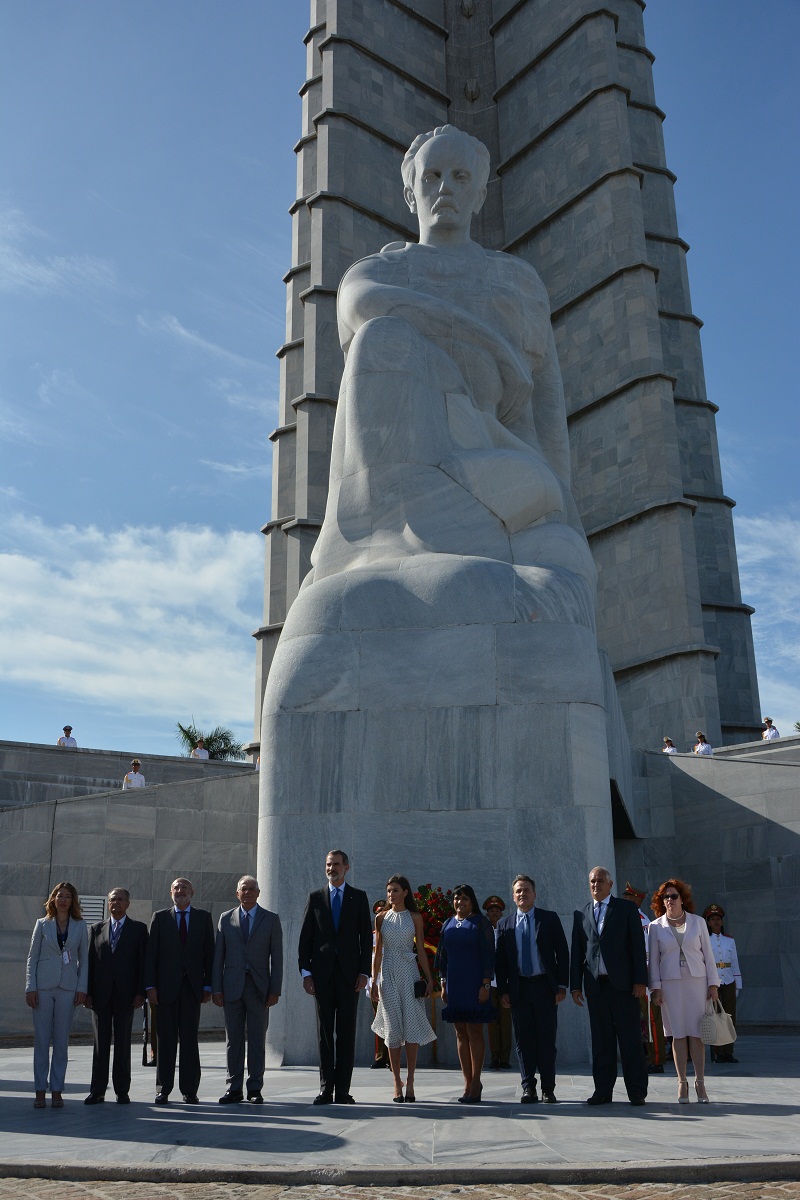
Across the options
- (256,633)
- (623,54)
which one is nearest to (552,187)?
(623,54)

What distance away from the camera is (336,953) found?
6730 mm

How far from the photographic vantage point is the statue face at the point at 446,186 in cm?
1266

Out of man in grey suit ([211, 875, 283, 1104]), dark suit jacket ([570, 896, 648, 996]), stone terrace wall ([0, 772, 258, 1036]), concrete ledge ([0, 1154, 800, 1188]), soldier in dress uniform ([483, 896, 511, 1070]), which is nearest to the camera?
concrete ledge ([0, 1154, 800, 1188])

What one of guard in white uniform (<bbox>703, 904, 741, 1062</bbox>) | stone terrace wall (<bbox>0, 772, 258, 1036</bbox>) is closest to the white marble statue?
guard in white uniform (<bbox>703, 904, 741, 1062</bbox>)

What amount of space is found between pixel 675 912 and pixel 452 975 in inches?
55.3

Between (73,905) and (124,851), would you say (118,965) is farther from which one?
(124,851)

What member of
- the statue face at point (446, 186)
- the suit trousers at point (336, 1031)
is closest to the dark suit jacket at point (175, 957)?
the suit trousers at point (336, 1031)

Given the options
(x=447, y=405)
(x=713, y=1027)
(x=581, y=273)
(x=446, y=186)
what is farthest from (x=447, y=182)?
(x=581, y=273)

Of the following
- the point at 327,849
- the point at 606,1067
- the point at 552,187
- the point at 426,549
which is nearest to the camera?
the point at 606,1067

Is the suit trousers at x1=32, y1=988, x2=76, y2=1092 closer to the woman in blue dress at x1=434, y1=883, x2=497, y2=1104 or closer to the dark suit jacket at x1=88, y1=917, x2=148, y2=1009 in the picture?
the dark suit jacket at x1=88, y1=917, x2=148, y2=1009

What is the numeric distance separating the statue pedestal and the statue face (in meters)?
4.94

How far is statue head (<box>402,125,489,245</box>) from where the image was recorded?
12656 millimetres

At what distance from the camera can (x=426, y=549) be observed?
10.2m

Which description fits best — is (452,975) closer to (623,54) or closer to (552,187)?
(552,187)
